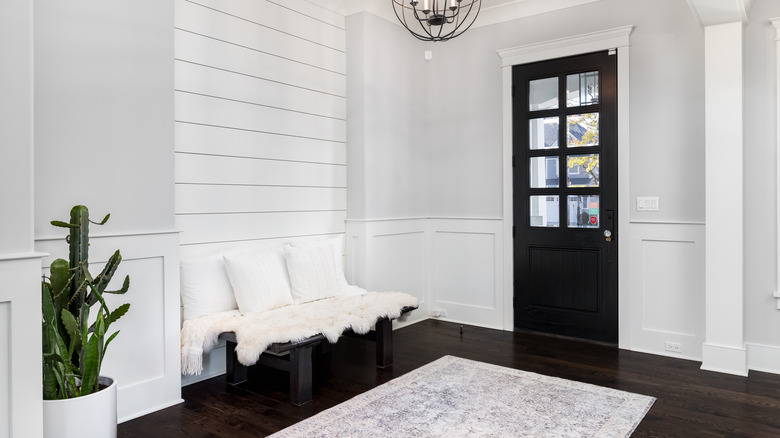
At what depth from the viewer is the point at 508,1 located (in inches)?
184

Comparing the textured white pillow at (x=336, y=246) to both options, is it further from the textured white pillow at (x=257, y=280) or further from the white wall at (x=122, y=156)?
the white wall at (x=122, y=156)

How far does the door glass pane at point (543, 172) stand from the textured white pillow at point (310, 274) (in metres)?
1.88

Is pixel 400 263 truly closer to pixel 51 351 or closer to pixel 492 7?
pixel 492 7

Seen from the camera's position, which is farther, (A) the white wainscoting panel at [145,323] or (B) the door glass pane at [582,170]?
(B) the door glass pane at [582,170]

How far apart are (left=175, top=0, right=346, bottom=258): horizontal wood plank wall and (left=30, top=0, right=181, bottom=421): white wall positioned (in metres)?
0.39

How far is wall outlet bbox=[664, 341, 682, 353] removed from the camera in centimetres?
398

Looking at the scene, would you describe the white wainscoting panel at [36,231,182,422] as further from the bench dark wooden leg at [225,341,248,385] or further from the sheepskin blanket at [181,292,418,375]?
the bench dark wooden leg at [225,341,248,385]

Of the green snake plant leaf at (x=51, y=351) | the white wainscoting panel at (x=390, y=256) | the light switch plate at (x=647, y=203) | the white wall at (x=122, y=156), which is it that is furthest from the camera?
the white wainscoting panel at (x=390, y=256)

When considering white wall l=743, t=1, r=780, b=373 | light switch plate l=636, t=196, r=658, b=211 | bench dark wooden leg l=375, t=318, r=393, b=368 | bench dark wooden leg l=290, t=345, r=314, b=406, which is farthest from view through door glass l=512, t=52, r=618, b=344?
bench dark wooden leg l=290, t=345, r=314, b=406

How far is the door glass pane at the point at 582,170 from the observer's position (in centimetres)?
433

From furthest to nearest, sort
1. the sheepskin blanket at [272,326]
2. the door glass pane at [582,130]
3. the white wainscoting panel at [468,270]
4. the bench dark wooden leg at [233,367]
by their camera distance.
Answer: the white wainscoting panel at [468,270] < the door glass pane at [582,130] < the bench dark wooden leg at [233,367] < the sheepskin blanket at [272,326]

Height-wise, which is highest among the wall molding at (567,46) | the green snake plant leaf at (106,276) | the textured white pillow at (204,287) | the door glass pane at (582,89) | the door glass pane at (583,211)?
the wall molding at (567,46)

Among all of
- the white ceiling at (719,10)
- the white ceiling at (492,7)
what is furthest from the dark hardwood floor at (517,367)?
the white ceiling at (492,7)

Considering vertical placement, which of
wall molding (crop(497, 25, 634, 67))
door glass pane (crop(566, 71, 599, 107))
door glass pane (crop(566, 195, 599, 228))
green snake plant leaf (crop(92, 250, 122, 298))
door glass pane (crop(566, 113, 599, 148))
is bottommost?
green snake plant leaf (crop(92, 250, 122, 298))
